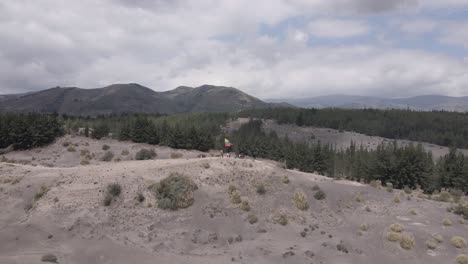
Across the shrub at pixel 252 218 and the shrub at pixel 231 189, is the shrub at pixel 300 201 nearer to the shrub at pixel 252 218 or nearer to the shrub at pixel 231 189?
the shrub at pixel 252 218

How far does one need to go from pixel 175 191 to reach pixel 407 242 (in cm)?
2293

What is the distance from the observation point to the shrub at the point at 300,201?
35969mm

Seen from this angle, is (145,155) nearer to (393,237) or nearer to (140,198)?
(140,198)

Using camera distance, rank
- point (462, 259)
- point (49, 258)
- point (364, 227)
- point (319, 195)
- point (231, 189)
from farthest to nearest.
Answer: point (319, 195)
point (231, 189)
point (364, 227)
point (462, 259)
point (49, 258)

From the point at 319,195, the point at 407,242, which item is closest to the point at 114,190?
the point at 319,195

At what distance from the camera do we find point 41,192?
35.2 meters

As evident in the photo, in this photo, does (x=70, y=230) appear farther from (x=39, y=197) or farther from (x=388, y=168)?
(x=388, y=168)

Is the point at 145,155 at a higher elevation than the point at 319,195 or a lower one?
higher

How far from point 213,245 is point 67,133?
243 feet

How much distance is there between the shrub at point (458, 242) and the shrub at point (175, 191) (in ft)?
81.4

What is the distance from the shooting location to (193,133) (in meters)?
86.6

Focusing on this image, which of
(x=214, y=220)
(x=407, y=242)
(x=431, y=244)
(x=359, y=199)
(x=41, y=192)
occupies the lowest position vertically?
(x=431, y=244)

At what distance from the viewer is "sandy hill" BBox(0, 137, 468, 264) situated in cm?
2741

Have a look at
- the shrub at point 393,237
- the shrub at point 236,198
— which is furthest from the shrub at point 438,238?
the shrub at point 236,198
